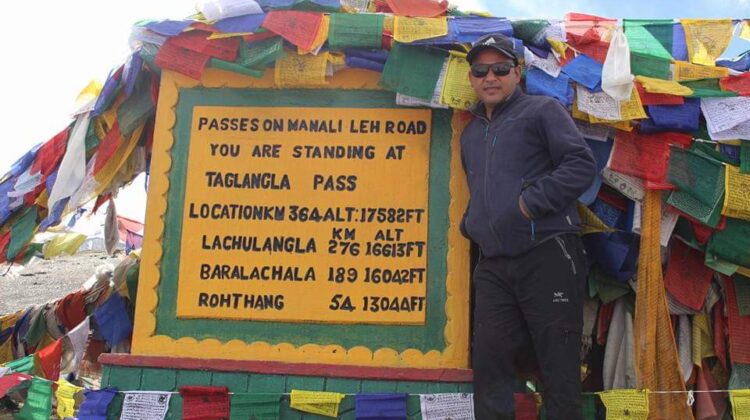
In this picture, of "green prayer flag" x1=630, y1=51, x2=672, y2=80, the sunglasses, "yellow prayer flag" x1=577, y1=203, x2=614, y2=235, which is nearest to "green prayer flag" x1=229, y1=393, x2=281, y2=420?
"yellow prayer flag" x1=577, y1=203, x2=614, y2=235

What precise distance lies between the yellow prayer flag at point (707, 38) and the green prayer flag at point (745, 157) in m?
0.57

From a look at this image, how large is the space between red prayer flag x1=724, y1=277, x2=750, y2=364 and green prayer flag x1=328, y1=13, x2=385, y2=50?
8.58ft

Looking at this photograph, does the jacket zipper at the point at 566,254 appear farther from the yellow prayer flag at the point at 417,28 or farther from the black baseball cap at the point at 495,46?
the yellow prayer flag at the point at 417,28

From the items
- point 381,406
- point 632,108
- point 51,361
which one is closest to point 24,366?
point 51,361

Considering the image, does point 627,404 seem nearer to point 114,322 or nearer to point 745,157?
point 745,157

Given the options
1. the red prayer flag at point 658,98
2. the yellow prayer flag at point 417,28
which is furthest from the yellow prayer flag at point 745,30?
the yellow prayer flag at point 417,28

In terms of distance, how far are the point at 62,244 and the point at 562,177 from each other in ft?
22.1

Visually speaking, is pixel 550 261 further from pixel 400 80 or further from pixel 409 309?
pixel 400 80

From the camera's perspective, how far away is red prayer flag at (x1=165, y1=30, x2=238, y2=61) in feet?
14.7

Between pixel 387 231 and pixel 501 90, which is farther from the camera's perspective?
pixel 387 231

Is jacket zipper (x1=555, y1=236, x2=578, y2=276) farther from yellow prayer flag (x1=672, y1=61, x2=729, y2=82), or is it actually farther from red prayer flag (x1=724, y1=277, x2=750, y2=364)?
yellow prayer flag (x1=672, y1=61, x2=729, y2=82)

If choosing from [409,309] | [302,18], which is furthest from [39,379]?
[302,18]

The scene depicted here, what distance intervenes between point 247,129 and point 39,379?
7.49ft

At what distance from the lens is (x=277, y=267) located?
440 cm
